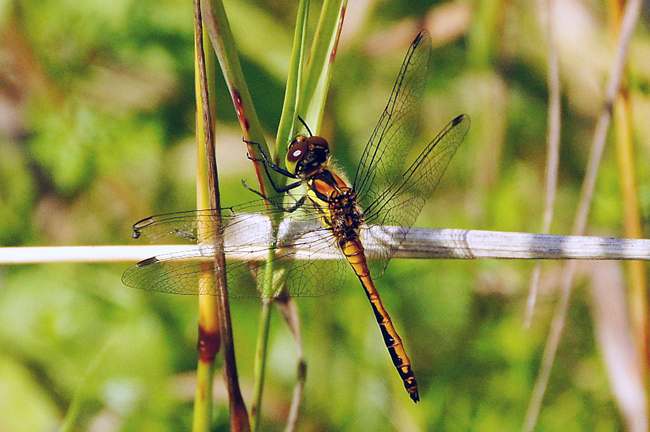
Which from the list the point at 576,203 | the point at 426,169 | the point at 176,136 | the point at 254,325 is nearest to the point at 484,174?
the point at 576,203

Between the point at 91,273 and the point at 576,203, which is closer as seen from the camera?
the point at 91,273

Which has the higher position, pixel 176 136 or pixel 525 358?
pixel 176 136

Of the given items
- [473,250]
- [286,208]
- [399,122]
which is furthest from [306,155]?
[473,250]

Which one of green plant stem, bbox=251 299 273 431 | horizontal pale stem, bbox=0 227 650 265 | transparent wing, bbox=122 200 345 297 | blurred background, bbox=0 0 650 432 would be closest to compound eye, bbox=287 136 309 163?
transparent wing, bbox=122 200 345 297

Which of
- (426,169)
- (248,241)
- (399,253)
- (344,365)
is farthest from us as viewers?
(344,365)

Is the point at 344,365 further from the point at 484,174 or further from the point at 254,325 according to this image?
the point at 484,174

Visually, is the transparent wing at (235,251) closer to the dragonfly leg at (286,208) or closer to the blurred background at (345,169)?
the dragonfly leg at (286,208)
